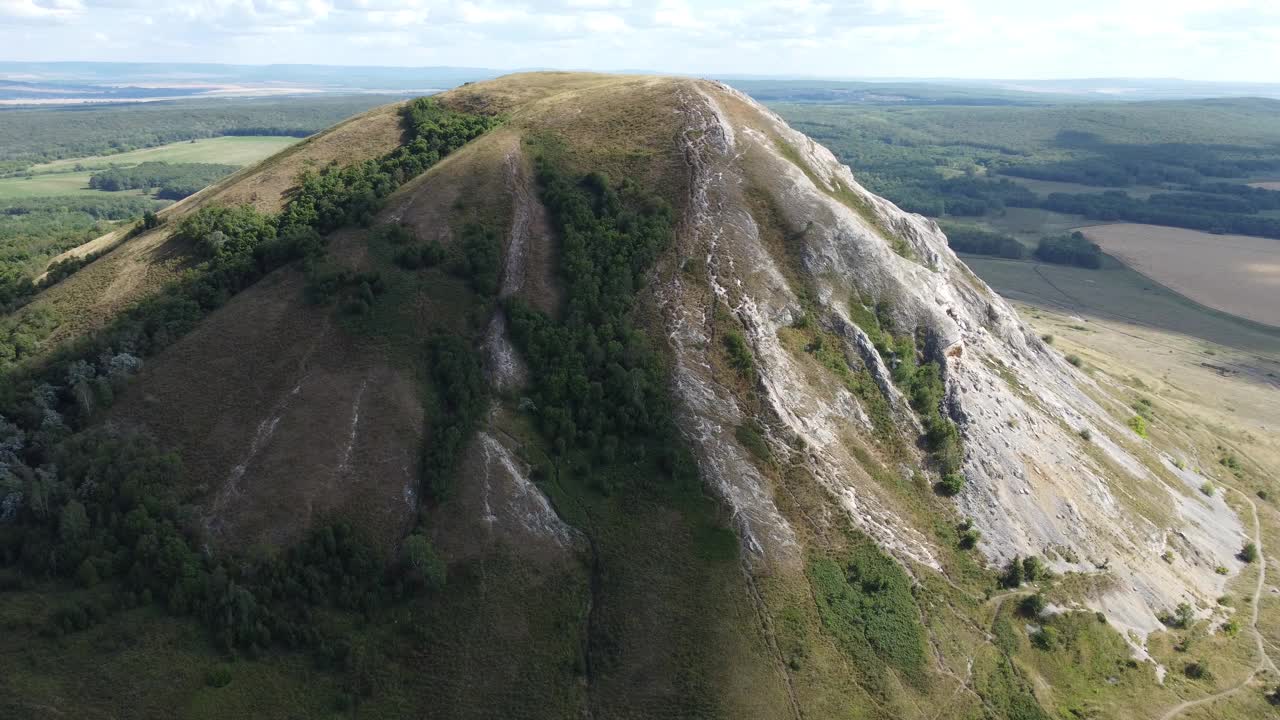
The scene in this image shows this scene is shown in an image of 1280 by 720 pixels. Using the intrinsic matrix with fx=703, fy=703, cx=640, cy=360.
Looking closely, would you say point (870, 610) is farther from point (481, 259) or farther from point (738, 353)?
point (481, 259)

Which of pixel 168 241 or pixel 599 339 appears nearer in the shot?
pixel 599 339

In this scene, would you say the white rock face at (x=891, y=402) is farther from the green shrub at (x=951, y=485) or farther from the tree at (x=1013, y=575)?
the tree at (x=1013, y=575)

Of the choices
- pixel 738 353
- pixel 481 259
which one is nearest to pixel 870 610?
pixel 738 353

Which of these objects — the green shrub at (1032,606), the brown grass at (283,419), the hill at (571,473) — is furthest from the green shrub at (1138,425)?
the brown grass at (283,419)

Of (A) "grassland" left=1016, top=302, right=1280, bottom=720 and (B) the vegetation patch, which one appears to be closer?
(B) the vegetation patch

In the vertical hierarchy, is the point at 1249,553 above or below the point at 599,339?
below

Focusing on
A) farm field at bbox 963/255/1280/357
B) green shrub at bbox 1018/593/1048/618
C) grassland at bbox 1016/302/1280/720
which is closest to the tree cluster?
green shrub at bbox 1018/593/1048/618

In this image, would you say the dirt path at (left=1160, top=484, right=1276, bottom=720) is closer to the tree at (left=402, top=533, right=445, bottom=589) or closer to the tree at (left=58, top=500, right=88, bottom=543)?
the tree at (left=402, top=533, right=445, bottom=589)
